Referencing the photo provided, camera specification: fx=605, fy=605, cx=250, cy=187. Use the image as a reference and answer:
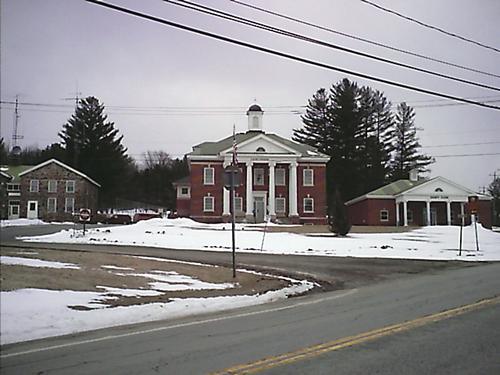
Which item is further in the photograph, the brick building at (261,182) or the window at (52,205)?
the brick building at (261,182)

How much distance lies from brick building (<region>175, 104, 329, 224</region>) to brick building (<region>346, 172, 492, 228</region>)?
235 inches

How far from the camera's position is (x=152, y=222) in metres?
47.2

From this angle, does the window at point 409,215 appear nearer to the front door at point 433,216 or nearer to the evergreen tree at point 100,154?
the front door at point 433,216

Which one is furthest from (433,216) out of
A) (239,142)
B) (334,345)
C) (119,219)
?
(334,345)

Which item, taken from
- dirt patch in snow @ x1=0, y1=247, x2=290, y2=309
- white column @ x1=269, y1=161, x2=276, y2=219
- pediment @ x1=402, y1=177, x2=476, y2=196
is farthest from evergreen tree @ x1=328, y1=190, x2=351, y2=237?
dirt patch in snow @ x1=0, y1=247, x2=290, y2=309

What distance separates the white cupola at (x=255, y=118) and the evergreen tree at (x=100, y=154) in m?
31.1

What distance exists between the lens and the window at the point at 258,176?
196 ft

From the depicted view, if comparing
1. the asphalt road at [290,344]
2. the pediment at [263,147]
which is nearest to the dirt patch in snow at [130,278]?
the asphalt road at [290,344]

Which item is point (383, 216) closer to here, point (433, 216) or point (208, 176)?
point (433, 216)

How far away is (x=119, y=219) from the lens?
51.0 meters

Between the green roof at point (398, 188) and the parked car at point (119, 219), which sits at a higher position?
the green roof at point (398, 188)

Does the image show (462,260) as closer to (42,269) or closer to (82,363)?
(42,269)

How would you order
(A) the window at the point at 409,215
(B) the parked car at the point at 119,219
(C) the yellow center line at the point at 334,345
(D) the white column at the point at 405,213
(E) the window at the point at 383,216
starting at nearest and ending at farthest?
1. (C) the yellow center line at the point at 334,345
2. (B) the parked car at the point at 119,219
3. (D) the white column at the point at 405,213
4. (A) the window at the point at 409,215
5. (E) the window at the point at 383,216

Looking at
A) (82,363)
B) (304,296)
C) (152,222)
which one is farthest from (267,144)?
(82,363)
